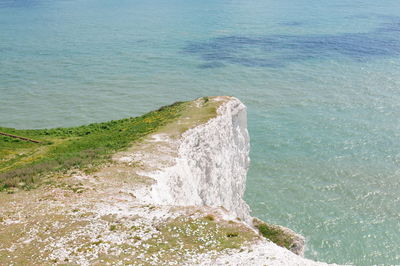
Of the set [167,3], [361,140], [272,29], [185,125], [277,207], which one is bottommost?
[277,207]

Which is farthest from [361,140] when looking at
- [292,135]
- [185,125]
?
[185,125]

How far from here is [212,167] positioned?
39312mm

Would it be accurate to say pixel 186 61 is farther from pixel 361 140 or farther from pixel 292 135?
pixel 361 140

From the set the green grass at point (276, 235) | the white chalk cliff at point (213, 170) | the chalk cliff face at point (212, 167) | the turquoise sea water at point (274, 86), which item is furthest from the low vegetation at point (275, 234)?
the turquoise sea water at point (274, 86)

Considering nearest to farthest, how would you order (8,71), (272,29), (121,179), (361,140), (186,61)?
(121,179), (361,140), (8,71), (186,61), (272,29)

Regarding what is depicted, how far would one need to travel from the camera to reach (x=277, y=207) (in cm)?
4850

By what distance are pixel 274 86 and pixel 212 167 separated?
46.2 meters

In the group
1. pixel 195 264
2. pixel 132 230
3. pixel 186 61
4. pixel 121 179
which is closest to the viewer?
pixel 195 264

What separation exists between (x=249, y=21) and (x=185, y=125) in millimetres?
98554

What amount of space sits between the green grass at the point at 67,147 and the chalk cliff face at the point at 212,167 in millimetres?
5953

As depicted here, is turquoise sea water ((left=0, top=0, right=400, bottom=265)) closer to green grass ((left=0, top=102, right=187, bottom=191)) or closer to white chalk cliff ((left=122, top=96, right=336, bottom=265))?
white chalk cliff ((left=122, top=96, right=336, bottom=265))

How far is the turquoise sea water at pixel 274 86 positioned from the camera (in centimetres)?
4816

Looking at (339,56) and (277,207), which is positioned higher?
(339,56)

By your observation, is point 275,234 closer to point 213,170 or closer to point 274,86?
point 213,170
